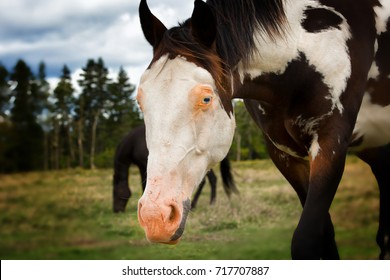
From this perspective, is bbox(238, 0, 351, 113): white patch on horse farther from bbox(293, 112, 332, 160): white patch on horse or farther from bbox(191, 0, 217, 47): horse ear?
bbox(191, 0, 217, 47): horse ear

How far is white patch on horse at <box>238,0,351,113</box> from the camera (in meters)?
2.77

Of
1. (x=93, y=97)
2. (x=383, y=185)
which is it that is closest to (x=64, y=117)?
(x=93, y=97)

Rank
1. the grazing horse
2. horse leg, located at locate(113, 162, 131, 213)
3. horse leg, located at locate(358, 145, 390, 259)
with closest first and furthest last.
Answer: the grazing horse < horse leg, located at locate(358, 145, 390, 259) < horse leg, located at locate(113, 162, 131, 213)

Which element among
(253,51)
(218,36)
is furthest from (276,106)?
(218,36)

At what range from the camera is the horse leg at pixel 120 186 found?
397 inches

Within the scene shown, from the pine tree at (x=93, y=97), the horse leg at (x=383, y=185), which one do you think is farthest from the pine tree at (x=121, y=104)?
the horse leg at (x=383, y=185)

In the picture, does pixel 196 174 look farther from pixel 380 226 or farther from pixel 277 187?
pixel 277 187

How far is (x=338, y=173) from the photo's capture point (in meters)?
2.67

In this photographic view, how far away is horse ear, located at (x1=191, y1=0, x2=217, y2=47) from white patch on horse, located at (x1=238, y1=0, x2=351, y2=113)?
14.4 inches

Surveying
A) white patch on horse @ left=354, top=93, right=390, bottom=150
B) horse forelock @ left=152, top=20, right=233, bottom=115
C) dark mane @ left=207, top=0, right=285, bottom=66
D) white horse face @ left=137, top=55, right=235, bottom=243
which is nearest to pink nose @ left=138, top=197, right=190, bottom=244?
white horse face @ left=137, top=55, right=235, bottom=243

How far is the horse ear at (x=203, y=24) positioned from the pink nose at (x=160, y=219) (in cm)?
96

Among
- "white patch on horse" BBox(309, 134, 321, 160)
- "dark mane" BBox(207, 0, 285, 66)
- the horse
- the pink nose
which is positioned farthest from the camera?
the horse

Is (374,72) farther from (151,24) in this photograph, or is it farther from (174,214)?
(174,214)

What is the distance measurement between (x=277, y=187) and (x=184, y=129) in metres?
9.03
